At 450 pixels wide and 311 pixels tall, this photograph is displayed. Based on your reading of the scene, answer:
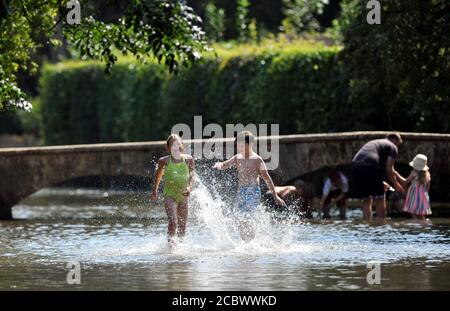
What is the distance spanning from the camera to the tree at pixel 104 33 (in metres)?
19.2

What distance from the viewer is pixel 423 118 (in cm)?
2920

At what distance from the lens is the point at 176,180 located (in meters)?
18.7

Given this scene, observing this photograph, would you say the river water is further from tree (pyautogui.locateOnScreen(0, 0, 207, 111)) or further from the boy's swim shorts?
tree (pyautogui.locateOnScreen(0, 0, 207, 111))

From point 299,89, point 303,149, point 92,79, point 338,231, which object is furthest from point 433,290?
point 92,79

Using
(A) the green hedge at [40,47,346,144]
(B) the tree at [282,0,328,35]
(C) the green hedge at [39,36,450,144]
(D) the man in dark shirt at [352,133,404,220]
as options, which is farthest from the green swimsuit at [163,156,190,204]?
(B) the tree at [282,0,328,35]

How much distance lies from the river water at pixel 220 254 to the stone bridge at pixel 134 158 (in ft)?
3.74

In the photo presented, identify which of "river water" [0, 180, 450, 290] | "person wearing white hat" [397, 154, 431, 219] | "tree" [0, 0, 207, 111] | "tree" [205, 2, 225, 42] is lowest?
"river water" [0, 180, 450, 290]

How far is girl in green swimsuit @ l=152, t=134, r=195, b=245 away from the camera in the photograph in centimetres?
1873

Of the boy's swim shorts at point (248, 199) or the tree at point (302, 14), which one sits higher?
the tree at point (302, 14)

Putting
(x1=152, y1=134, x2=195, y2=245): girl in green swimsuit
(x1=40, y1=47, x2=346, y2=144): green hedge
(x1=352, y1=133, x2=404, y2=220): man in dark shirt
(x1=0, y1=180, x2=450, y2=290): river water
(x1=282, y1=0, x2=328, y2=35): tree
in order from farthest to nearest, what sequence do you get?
(x1=282, y1=0, x2=328, y2=35): tree < (x1=40, y1=47, x2=346, y2=144): green hedge < (x1=352, y1=133, x2=404, y2=220): man in dark shirt < (x1=152, y1=134, x2=195, y2=245): girl in green swimsuit < (x1=0, y1=180, x2=450, y2=290): river water

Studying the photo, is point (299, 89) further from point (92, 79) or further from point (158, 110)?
point (92, 79)

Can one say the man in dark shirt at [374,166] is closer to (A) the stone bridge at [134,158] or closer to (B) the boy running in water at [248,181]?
(A) the stone bridge at [134,158]

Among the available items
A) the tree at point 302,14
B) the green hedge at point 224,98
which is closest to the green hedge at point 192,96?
the green hedge at point 224,98

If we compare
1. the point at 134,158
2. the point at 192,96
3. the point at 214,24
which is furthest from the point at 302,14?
the point at 134,158
